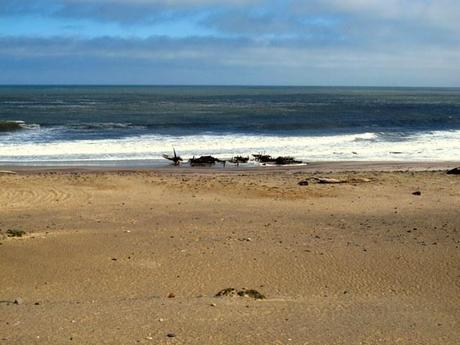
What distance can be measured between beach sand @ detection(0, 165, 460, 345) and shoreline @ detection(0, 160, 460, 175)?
4503 millimetres

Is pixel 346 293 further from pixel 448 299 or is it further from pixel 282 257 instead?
pixel 282 257

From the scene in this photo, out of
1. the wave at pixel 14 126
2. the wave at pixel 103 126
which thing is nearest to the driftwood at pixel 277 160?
the wave at pixel 103 126

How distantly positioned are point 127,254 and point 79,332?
4069 millimetres

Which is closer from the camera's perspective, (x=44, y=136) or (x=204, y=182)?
(x=204, y=182)

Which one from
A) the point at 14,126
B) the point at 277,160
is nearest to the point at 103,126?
the point at 14,126

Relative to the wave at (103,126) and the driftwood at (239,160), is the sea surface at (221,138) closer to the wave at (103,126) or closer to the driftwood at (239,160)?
the wave at (103,126)

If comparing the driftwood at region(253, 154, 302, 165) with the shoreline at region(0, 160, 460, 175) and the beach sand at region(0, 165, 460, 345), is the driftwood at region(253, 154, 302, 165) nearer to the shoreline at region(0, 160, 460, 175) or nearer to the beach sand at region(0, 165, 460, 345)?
the shoreline at region(0, 160, 460, 175)

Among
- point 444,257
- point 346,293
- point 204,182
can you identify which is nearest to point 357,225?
point 444,257

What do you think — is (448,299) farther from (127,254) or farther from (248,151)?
(248,151)

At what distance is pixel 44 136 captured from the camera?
35.2 meters

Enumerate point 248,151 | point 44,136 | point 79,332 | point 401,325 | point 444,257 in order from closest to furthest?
point 79,332
point 401,325
point 444,257
point 248,151
point 44,136

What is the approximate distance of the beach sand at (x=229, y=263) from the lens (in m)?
6.03

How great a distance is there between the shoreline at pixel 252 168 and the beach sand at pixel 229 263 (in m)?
4.50

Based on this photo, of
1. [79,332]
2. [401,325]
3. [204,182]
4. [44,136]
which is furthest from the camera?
[44,136]
